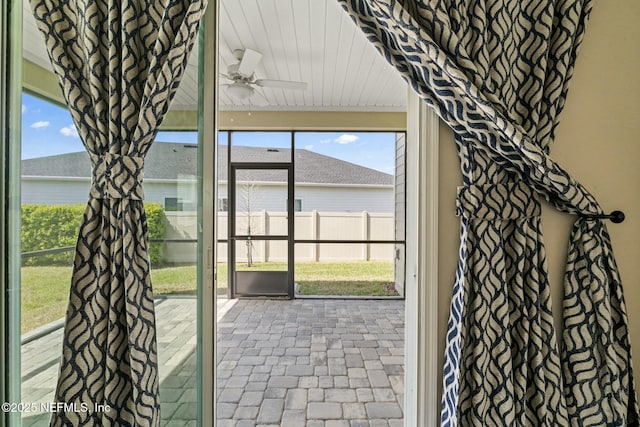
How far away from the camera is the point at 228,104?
15.3ft

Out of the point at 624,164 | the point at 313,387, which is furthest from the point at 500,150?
the point at 313,387

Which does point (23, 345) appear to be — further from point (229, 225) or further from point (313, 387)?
point (229, 225)

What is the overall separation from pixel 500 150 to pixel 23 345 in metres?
1.66

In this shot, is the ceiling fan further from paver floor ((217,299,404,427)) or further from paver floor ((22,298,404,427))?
paver floor ((217,299,404,427))

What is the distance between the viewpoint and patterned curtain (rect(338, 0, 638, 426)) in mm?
1155

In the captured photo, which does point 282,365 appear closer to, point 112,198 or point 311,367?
point 311,367

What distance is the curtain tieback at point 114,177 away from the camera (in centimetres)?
107

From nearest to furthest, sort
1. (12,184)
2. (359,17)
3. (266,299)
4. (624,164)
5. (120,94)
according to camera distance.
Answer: (12,184)
(120,94)
(359,17)
(624,164)
(266,299)

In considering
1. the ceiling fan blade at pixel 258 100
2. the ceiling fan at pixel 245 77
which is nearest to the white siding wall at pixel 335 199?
the ceiling fan blade at pixel 258 100

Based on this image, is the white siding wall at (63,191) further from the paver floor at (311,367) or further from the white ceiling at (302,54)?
the paver floor at (311,367)

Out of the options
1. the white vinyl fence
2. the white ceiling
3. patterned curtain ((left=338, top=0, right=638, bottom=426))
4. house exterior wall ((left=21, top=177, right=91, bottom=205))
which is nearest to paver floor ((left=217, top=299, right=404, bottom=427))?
the white vinyl fence

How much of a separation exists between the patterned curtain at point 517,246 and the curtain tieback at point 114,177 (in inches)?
36.8

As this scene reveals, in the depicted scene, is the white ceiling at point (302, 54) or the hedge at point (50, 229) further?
the white ceiling at point (302, 54)

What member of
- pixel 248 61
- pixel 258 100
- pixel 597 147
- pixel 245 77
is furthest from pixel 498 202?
pixel 258 100
